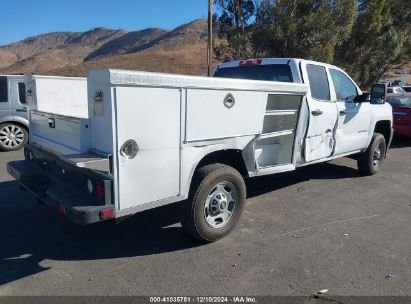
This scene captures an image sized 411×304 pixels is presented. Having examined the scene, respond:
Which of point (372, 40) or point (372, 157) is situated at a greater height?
point (372, 40)

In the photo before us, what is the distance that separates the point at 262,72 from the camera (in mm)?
5613

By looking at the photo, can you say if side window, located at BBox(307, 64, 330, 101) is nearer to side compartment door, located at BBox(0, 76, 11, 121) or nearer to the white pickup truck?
the white pickup truck

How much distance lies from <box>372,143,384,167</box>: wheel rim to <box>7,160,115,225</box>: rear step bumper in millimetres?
5646

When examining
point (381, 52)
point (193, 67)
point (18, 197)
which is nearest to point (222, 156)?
point (18, 197)

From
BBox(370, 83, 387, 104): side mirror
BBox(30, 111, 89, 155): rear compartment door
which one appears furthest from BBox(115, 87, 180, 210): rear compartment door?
BBox(370, 83, 387, 104): side mirror

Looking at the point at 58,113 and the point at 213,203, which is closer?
the point at 213,203

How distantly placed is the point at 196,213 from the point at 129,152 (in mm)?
1022

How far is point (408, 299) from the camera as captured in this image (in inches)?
129

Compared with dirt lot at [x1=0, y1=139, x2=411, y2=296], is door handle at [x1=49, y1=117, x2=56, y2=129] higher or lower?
higher

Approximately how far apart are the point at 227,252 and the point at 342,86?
364 cm

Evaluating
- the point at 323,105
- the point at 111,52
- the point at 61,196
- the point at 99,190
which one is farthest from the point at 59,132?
the point at 111,52

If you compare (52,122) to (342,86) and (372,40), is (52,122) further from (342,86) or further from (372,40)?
(372,40)

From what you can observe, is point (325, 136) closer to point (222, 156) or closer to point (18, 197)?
point (222, 156)

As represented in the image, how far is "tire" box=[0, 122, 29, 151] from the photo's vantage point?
30.0 feet
